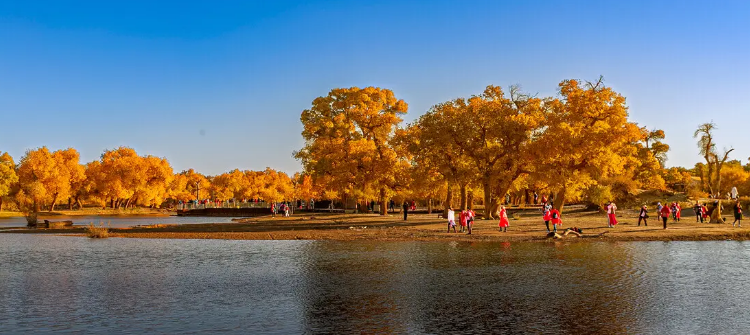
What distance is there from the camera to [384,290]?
1848 centimetres

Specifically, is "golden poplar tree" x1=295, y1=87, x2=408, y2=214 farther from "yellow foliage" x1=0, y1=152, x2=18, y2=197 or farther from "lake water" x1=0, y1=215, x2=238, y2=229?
"yellow foliage" x1=0, y1=152, x2=18, y2=197

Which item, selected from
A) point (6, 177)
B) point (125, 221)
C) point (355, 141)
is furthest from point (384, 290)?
point (6, 177)

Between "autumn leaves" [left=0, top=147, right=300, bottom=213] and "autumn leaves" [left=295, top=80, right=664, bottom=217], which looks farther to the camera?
"autumn leaves" [left=0, top=147, right=300, bottom=213]

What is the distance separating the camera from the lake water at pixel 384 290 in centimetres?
1387

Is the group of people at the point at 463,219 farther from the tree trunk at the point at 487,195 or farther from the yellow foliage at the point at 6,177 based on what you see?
the yellow foliage at the point at 6,177

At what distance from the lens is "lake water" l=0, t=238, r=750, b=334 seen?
1387 cm

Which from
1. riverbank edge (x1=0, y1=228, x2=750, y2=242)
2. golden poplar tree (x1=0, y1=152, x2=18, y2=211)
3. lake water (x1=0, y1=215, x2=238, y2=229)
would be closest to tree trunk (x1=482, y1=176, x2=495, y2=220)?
riverbank edge (x1=0, y1=228, x2=750, y2=242)

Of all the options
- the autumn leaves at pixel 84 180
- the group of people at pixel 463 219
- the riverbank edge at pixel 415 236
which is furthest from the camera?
the autumn leaves at pixel 84 180

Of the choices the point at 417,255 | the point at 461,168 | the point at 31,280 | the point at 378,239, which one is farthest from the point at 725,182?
the point at 31,280

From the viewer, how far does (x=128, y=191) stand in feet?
378

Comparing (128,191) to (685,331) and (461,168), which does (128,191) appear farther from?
(685,331)

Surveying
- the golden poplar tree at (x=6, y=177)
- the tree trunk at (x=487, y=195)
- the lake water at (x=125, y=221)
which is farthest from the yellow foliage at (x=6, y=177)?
the tree trunk at (x=487, y=195)

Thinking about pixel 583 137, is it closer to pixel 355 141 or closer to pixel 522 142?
pixel 522 142

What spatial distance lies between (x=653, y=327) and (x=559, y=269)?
363 inches
